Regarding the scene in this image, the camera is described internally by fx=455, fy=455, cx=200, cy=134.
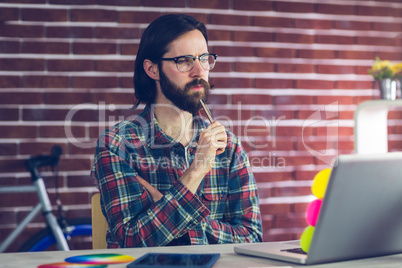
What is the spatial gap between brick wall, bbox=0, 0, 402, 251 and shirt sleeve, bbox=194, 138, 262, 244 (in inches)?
35.3

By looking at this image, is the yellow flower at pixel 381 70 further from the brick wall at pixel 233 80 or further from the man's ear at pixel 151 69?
the man's ear at pixel 151 69

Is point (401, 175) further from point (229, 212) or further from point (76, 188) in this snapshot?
point (76, 188)

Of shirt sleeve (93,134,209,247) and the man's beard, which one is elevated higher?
the man's beard

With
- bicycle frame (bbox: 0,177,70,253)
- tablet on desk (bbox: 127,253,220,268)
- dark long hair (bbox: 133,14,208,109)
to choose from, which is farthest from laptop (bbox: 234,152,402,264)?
bicycle frame (bbox: 0,177,70,253)

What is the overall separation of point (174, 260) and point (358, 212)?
0.38 metres

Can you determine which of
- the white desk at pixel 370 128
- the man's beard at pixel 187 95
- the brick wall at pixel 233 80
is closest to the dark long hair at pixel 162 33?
the man's beard at pixel 187 95

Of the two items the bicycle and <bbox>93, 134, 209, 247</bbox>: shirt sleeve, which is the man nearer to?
<bbox>93, 134, 209, 247</bbox>: shirt sleeve

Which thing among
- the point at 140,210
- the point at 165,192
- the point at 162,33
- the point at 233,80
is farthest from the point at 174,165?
the point at 233,80

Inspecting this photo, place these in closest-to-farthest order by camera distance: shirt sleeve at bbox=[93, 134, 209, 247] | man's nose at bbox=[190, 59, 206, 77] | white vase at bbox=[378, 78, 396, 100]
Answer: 1. shirt sleeve at bbox=[93, 134, 209, 247]
2. man's nose at bbox=[190, 59, 206, 77]
3. white vase at bbox=[378, 78, 396, 100]

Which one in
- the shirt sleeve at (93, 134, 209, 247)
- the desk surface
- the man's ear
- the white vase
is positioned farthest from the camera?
the white vase

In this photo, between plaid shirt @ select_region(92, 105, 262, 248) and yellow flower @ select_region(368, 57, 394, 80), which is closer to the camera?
plaid shirt @ select_region(92, 105, 262, 248)

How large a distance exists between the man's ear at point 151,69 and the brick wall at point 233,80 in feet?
2.18

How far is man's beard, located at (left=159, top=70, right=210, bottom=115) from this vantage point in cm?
166

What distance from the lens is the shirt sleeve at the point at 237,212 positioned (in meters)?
1.49
